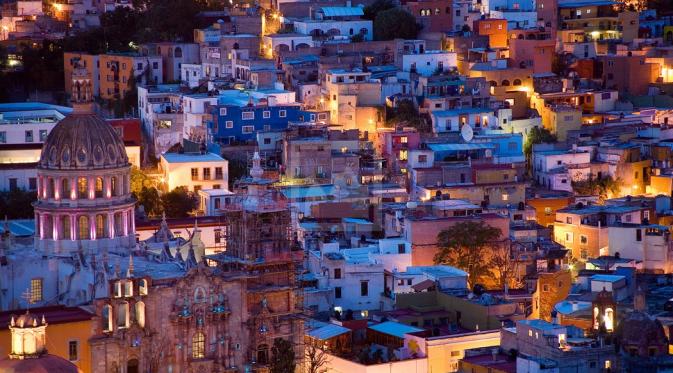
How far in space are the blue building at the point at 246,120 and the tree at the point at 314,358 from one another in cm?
2214

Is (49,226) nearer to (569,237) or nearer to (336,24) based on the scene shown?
(569,237)

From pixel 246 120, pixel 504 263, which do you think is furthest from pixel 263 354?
pixel 246 120

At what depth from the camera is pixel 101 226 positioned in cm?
6278

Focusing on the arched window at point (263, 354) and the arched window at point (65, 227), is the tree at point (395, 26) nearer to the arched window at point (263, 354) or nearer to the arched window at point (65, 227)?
the arched window at point (65, 227)

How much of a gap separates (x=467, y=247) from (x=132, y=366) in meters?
14.9

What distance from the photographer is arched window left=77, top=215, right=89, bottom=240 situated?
62531 millimetres

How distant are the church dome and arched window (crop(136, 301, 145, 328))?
6.16m

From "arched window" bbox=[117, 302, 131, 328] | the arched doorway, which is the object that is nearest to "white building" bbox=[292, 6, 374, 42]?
the arched doorway

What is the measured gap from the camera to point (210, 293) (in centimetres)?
5906

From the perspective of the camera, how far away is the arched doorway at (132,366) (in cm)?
5791

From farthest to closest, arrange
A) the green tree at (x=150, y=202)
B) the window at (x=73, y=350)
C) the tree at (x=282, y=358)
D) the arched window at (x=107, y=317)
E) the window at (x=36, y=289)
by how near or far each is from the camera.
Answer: the green tree at (x=150, y=202)
the window at (x=36, y=289)
the tree at (x=282, y=358)
the arched window at (x=107, y=317)
the window at (x=73, y=350)

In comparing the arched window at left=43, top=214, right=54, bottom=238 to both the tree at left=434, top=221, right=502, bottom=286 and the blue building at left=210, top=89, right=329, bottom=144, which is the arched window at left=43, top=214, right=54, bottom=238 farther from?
the blue building at left=210, top=89, right=329, bottom=144

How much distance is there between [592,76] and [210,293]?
38539 mm

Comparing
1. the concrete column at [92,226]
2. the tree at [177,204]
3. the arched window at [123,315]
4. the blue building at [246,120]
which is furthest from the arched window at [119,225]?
the blue building at [246,120]
